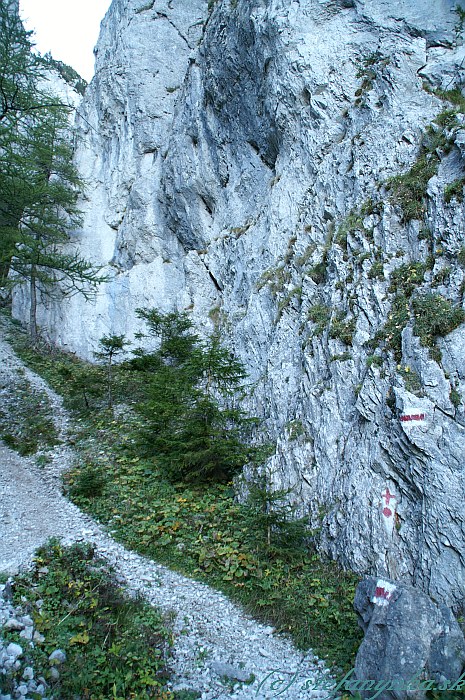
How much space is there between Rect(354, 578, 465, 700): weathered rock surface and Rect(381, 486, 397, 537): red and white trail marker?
5.18 ft

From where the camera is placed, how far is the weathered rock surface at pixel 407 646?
4.79 meters

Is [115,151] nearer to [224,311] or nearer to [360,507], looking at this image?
[224,311]

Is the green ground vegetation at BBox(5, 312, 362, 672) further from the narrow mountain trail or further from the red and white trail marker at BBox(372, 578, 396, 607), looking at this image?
the red and white trail marker at BBox(372, 578, 396, 607)

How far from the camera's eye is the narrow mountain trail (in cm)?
575

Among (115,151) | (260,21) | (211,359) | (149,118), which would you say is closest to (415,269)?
(211,359)

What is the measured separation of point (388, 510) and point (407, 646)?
8.01 feet

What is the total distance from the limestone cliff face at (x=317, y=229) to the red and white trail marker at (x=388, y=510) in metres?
0.03

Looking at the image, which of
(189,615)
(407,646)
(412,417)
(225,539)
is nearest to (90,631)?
(189,615)

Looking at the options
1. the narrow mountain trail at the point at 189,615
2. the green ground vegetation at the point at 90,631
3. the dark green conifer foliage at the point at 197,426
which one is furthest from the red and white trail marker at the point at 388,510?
the green ground vegetation at the point at 90,631

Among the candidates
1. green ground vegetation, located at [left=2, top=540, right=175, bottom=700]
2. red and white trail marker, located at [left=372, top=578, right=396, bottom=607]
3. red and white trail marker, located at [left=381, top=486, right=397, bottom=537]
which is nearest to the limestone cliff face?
red and white trail marker, located at [left=381, top=486, right=397, bottom=537]

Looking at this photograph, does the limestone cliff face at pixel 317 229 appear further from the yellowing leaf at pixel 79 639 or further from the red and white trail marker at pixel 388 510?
the yellowing leaf at pixel 79 639

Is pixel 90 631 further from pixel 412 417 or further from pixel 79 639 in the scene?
pixel 412 417

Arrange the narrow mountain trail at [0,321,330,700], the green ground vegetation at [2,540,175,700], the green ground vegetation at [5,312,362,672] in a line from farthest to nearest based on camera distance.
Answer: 1. the green ground vegetation at [5,312,362,672]
2. the narrow mountain trail at [0,321,330,700]
3. the green ground vegetation at [2,540,175,700]

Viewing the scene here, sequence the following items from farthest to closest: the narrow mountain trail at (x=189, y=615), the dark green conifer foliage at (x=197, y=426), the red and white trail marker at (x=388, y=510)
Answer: the dark green conifer foliage at (x=197, y=426) < the red and white trail marker at (x=388, y=510) < the narrow mountain trail at (x=189, y=615)
